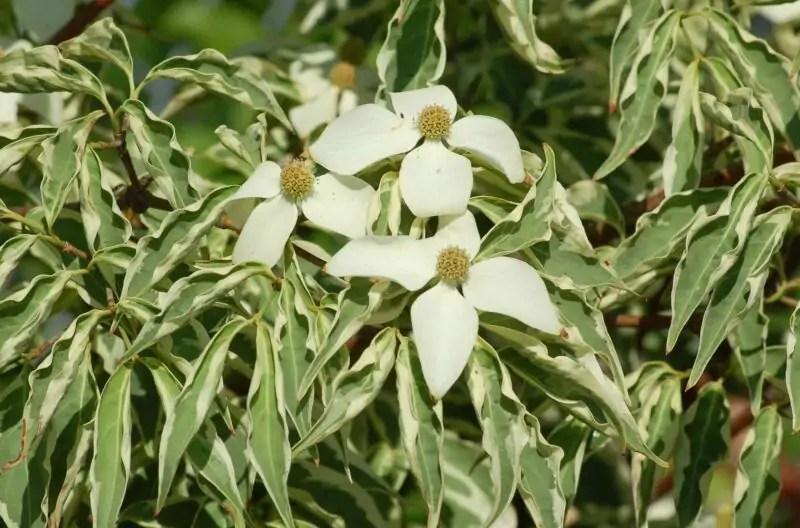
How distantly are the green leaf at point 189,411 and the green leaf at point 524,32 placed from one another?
0.41m

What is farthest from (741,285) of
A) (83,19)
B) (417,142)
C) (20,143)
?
(83,19)

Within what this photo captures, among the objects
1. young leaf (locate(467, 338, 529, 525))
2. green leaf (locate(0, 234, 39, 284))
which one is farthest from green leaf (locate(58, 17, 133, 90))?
young leaf (locate(467, 338, 529, 525))

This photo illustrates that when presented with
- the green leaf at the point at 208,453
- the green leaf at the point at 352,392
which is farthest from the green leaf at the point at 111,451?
the green leaf at the point at 352,392

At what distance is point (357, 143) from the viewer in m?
0.95

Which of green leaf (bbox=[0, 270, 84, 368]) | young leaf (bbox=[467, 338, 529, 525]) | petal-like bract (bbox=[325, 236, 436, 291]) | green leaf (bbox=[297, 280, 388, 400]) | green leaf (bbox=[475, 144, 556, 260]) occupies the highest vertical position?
green leaf (bbox=[475, 144, 556, 260])

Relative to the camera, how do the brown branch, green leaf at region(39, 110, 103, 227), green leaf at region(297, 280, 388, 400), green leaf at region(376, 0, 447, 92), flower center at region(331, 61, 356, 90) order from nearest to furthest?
green leaf at region(297, 280, 388, 400) < green leaf at region(39, 110, 103, 227) < green leaf at region(376, 0, 447, 92) < the brown branch < flower center at region(331, 61, 356, 90)

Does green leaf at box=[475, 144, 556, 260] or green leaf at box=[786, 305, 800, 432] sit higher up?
green leaf at box=[475, 144, 556, 260]

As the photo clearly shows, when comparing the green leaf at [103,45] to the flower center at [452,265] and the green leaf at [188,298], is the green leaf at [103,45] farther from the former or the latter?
the flower center at [452,265]

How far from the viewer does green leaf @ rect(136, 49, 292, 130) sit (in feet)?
3.45

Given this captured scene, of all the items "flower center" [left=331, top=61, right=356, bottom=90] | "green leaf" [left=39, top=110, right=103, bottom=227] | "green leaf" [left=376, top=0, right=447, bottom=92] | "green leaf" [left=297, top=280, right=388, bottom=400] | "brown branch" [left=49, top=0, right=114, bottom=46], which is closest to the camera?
"green leaf" [left=297, top=280, right=388, bottom=400]

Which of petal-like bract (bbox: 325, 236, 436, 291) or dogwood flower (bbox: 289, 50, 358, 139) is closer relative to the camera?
petal-like bract (bbox: 325, 236, 436, 291)

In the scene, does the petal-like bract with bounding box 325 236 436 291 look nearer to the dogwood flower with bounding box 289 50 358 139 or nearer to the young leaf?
the young leaf

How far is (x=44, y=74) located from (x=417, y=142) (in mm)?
326

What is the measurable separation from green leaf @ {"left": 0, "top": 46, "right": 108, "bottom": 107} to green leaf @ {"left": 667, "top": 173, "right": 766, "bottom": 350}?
503 millimetres
